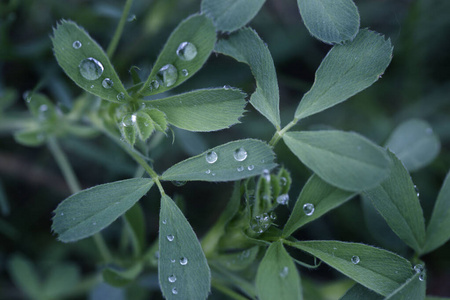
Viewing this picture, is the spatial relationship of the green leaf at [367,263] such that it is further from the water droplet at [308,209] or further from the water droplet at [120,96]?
the water droplet at [120,96]

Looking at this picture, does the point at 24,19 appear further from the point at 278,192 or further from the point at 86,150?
the point at 278,192

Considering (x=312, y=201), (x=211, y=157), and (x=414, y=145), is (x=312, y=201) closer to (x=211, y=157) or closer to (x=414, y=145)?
(x=211, y=157)

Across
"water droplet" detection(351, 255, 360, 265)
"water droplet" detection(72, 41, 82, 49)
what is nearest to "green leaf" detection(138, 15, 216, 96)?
"water droplet" detection(72, 41, 82, 49)

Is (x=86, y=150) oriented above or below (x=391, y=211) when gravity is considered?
below

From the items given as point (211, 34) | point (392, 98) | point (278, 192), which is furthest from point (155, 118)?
point (392, 98)

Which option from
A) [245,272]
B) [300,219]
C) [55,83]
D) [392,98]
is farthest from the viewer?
[392,98]

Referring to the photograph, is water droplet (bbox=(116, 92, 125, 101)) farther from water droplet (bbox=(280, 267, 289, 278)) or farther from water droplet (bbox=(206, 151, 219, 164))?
water droplet (bbox=(280, 267, 289, 278))
